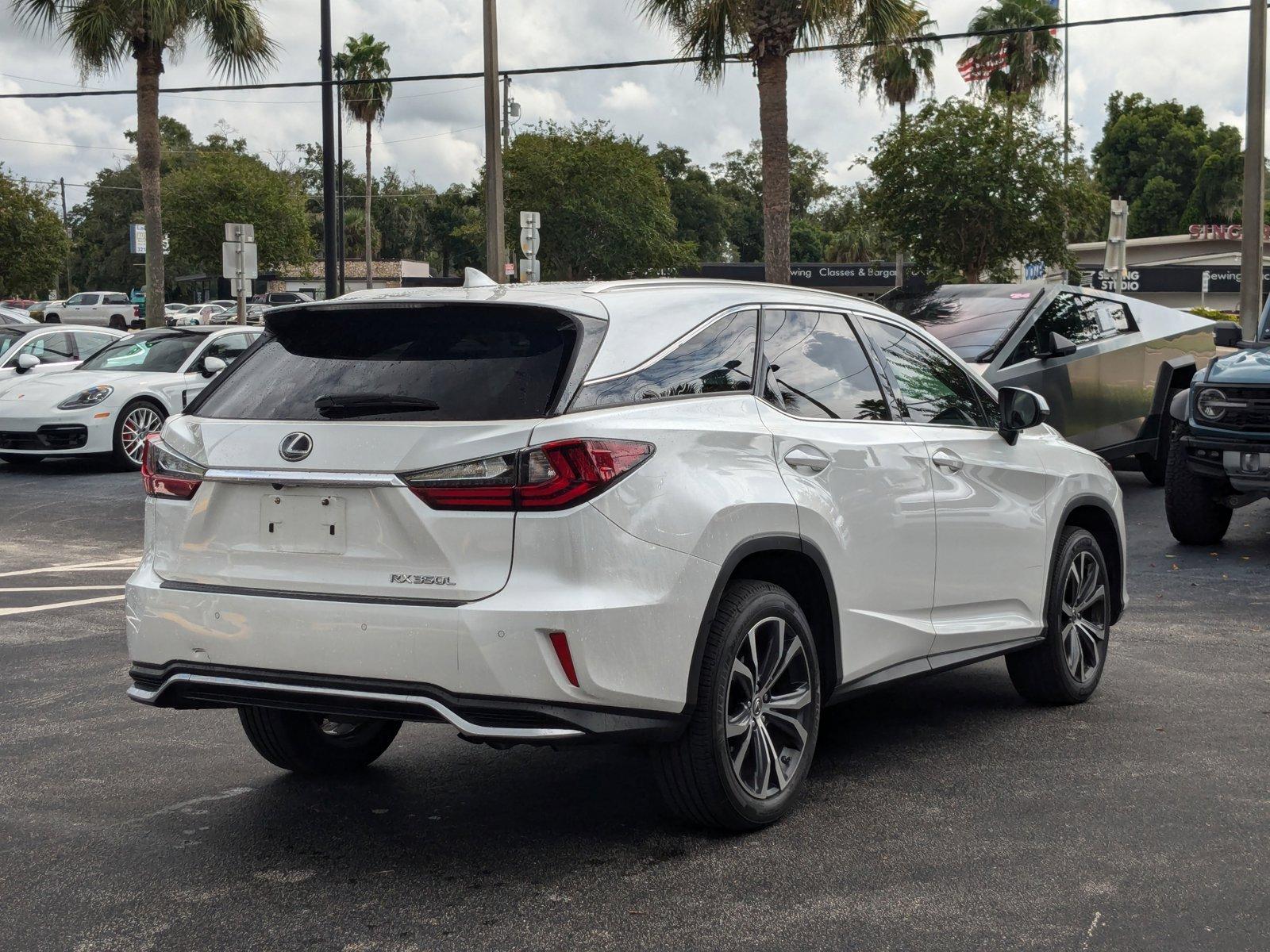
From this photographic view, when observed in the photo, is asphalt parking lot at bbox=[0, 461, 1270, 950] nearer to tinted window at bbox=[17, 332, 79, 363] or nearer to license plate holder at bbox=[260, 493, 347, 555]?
license plate holder at bbox=[260, 493, 347, 555]

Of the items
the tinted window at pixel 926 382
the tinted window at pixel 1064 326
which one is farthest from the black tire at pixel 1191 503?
the tinted window at pixel 926 382

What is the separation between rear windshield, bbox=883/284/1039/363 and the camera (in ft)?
41.5

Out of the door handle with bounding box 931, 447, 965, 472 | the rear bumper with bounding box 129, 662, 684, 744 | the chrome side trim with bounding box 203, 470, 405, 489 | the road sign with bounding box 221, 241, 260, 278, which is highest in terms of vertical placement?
the road sign with bounding box 221, 241, 260, 278

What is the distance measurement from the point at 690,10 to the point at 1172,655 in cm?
1614

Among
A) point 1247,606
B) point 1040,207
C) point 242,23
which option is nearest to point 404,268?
point 242,23

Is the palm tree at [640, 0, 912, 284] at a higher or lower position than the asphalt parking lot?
higher

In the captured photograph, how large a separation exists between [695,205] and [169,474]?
91401 mm

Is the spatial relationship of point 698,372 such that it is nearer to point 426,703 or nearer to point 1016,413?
point 426,703

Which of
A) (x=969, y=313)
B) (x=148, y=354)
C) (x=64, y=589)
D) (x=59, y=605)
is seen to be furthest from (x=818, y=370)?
(x=148, y=354)

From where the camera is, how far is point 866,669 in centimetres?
510

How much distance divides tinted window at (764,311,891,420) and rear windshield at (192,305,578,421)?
95 cm

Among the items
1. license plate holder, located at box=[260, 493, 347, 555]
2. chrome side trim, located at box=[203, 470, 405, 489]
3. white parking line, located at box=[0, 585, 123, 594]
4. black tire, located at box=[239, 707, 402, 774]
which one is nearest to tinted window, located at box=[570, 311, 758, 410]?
chrome side trim, located at box=[203, 470, 405, 489]

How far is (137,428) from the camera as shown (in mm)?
16938

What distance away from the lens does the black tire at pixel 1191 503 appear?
36.2 ft
